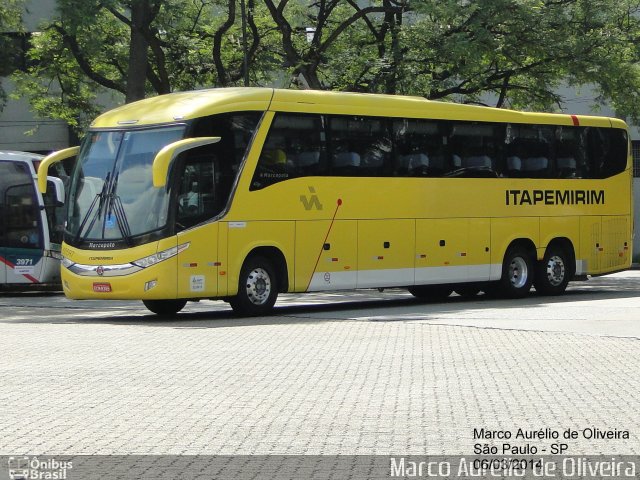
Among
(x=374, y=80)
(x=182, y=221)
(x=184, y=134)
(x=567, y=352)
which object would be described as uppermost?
(x=374, y=80)

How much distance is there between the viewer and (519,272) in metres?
26.3

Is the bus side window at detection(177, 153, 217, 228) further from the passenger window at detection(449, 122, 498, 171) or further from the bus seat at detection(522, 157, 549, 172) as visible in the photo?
the bus seat at detection(522, 157, 549, 172)

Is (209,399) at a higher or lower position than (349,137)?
lower

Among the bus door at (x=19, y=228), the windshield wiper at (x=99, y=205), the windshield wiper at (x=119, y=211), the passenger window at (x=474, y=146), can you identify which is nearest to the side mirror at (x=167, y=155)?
the windshield wiper at (x=119, y=211)

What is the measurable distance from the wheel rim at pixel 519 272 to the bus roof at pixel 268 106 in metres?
2.98

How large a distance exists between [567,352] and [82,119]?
28.9 m

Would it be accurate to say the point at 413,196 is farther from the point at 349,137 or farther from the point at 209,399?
the point at 209,399

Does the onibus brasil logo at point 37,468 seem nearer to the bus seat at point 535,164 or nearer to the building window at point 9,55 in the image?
the bus seat at point 535,164

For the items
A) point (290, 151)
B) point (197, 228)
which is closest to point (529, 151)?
point (290, 151)

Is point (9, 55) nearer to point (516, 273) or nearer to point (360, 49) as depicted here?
point (360, 49)

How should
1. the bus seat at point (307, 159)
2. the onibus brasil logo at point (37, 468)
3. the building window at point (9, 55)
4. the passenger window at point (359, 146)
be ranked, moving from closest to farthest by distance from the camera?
1. the onibus brasil logo at point (37, 468)
2. the bus seat at point (307, 159)
3. the passenger window at point (359, 146)
4. the building window at point (9, 55)

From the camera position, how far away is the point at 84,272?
67.1 feet

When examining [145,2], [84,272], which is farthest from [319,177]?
[145,2]

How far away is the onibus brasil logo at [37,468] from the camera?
291 inches
